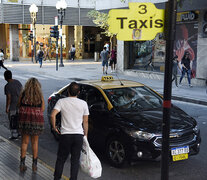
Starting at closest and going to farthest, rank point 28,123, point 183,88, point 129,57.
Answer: point 28,123 → point 183,88 → point 129,57

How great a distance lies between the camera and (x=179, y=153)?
19.0 feet

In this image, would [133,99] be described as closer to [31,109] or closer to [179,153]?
[179,153]

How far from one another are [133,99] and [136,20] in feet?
9.41

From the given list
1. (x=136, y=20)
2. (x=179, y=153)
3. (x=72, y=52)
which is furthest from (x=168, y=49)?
(x=72, y=52)

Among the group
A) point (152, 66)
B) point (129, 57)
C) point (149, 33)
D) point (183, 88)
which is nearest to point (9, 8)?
point (129, 57)

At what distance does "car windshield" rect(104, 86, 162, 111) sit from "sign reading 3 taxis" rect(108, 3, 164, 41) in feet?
8.09

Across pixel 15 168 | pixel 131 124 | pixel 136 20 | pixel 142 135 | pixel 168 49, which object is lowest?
pixel 15 168

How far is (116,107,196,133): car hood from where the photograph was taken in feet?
19.4

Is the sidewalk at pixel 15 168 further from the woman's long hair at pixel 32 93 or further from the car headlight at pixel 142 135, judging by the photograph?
the car headlight at pixel 142 135

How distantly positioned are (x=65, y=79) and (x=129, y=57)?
569 cm

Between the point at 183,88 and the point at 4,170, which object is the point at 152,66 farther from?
the point at 4,170

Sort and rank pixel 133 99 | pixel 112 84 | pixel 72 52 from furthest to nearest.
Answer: pixel 72 52
pixel 112 84
pixel 133 99

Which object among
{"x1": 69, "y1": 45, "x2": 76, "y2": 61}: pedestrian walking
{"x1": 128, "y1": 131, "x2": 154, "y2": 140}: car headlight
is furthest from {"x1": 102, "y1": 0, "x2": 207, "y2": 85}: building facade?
{"x1": 69, "y1": 45, "x2": 76, "y2": 61}: pedestrian walking

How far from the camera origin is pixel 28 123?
5570mm
